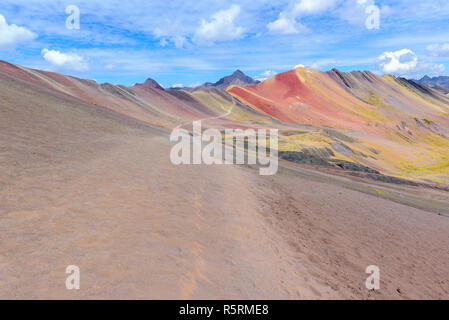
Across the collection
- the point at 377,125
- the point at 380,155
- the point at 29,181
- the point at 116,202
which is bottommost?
the point at 116,202

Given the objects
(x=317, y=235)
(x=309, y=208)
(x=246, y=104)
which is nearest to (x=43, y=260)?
(x=317, y=235)

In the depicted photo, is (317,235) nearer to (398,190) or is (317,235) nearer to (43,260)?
(43,260)

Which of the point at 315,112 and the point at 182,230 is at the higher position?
the point at 315,112

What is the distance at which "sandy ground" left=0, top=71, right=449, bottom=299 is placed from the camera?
580cm

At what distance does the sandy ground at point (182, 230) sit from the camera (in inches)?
228

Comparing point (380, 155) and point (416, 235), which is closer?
point (416, 235)

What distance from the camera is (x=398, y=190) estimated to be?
884 inches

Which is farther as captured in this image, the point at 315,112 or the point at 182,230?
the point at 315,112

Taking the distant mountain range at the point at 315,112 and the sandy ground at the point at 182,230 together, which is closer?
the sandy ground at the point at 182,230

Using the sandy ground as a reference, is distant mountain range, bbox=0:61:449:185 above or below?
above

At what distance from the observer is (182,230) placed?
8180 mm

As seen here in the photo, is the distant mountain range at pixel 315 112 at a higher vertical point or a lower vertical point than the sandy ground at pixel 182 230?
higher

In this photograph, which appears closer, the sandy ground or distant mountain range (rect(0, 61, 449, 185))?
the sandy ground
